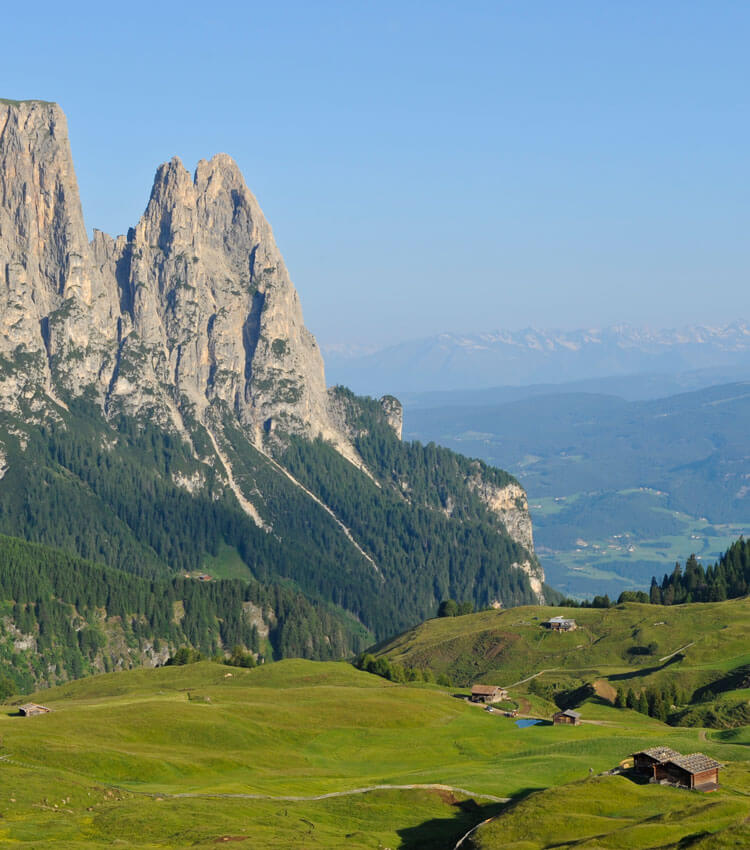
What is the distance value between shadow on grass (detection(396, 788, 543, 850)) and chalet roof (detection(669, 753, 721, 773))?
14.3 m

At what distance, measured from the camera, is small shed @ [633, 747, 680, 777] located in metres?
121

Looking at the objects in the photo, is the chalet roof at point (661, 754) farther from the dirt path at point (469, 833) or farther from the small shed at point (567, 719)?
the small shed at point (567, 719)

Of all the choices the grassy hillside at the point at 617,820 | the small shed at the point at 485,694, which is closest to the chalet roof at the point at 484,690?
the small shed at the point at 485,694

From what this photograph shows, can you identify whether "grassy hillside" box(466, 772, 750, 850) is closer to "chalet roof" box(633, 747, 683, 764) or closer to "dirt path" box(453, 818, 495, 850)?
"dirt path" box(453, 818, 495, 850)

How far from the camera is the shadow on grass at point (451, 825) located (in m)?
113

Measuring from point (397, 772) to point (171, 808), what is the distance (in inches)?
1334

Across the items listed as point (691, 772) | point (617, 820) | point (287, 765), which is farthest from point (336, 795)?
point (691, 772)

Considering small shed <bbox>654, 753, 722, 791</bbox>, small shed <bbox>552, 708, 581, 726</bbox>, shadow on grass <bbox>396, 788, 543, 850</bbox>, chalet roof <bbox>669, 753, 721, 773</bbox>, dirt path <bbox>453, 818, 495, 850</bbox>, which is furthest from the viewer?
small shed <bbox>552, 708, 581, 726</bbox>

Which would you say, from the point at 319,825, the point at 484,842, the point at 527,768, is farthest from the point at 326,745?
the point at 484,842

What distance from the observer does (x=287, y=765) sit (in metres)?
144

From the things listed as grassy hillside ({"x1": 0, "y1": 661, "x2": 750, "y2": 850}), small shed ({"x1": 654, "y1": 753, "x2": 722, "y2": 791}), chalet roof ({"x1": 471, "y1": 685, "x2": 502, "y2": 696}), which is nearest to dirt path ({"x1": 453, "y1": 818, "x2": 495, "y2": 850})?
grassy hillside ({"x1": 0, "y1": 661, "x2": 750, "y2": 850})

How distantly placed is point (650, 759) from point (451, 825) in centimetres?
2005

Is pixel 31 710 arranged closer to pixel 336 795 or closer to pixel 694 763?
pixel 336 795

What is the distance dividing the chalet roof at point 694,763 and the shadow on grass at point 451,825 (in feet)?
47.0
